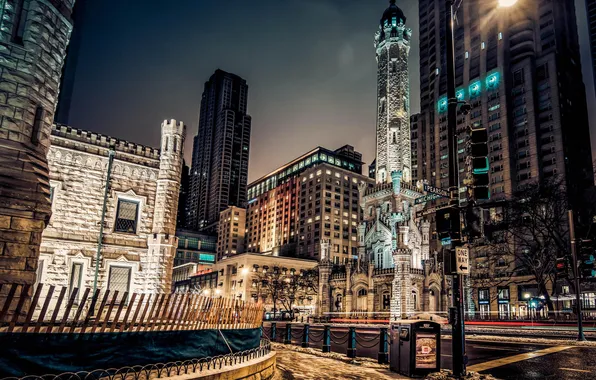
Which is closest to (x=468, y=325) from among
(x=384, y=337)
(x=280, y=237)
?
(x=384, y=337)

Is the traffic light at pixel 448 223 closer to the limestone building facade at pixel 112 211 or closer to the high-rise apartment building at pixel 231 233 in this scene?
the limestone building facade at pixel 112 211

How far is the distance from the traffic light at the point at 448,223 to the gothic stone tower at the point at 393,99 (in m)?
53.9

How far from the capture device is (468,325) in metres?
35.0

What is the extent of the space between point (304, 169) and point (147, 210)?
125 meters

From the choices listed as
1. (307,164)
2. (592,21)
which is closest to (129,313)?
(307,164)

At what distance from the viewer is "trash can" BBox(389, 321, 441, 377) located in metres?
11.3

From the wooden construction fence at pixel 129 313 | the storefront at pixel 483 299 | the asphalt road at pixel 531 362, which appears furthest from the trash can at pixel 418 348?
the storefront at pixel 483 299

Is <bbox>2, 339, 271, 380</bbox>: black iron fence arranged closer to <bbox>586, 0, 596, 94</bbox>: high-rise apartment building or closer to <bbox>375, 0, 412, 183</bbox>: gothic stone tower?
<bbox>375, 0, 412, 183</bbox>: gothic stone tower

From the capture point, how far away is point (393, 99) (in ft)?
217

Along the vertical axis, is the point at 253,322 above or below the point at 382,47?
below

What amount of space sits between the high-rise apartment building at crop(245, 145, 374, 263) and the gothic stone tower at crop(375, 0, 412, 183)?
2043 inches

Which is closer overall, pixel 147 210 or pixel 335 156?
pixel 147 210

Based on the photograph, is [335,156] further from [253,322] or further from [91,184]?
[253,322]

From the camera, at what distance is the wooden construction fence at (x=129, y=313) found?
6.25 m
